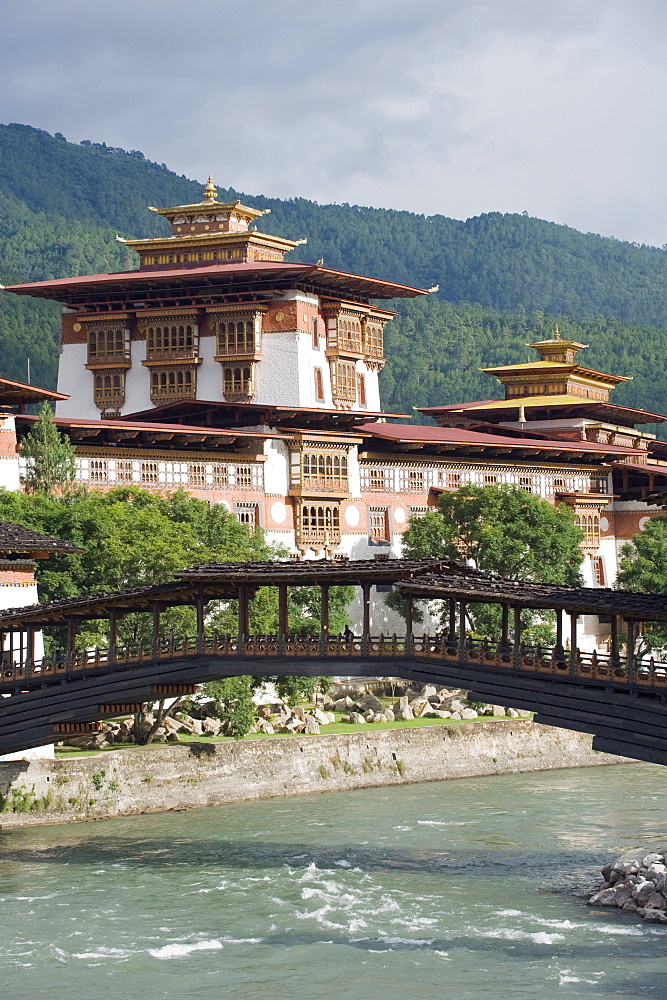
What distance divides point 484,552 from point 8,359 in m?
93.6

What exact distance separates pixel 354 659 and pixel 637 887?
9.16 meters

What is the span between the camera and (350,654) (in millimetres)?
43969

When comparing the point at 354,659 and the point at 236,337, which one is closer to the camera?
the point at 354,659

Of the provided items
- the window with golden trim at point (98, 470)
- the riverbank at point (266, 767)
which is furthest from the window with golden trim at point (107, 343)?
the riverbank at point (266, 767)

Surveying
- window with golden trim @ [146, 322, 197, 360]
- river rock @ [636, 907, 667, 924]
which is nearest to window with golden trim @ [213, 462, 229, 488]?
window with golden trim @ [146, 322, 197, 360]

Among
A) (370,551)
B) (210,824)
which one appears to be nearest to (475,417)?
(370,551)

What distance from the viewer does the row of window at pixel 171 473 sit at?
6556 centimetres

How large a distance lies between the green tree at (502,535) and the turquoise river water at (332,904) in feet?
56.2

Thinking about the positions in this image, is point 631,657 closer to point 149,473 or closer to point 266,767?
point 266,767

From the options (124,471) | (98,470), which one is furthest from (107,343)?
(98,470)

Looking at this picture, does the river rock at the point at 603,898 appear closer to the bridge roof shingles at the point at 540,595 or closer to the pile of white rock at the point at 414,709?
the bridge roof shingles at the point at 540,595

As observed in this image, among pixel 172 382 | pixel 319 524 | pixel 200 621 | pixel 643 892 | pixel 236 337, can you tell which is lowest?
pixel 643 892

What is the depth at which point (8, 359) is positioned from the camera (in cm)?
15500

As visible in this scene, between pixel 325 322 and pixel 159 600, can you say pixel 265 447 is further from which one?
pixel 159 600
